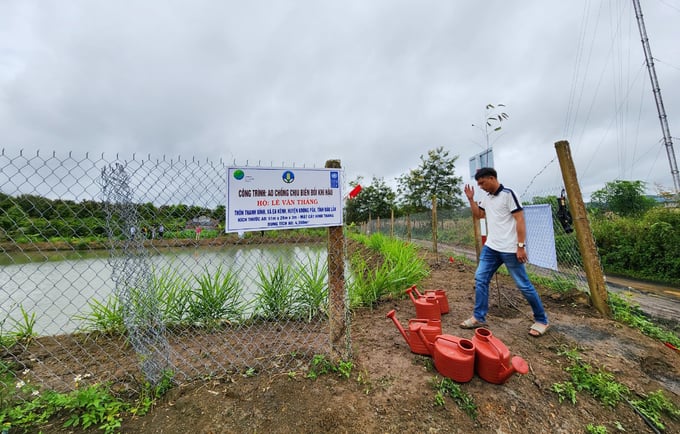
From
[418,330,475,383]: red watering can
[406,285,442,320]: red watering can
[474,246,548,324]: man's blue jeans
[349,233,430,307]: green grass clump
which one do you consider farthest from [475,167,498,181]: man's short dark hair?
[349,233,430,307]: green grass clump

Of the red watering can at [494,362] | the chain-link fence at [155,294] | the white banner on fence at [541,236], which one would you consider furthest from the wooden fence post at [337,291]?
the white banner on fence at [541,236]

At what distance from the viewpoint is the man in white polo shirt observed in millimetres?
2312

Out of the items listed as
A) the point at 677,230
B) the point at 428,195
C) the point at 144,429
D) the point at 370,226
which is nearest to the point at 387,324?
the point at 144,429

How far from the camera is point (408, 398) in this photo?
1.56 meters

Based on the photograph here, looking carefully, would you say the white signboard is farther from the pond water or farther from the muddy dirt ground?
the muddy dirt ground

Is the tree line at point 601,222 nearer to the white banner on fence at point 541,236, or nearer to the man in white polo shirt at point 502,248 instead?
the white banner on fence at point 541,236

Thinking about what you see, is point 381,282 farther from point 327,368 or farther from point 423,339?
point 327,368

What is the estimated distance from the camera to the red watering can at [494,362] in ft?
5.13

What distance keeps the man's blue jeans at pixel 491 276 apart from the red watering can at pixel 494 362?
0.84 m

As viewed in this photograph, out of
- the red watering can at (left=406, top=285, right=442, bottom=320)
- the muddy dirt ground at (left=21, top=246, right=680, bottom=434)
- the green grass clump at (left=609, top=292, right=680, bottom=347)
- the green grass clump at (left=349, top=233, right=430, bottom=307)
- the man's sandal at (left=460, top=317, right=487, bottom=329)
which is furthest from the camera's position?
the green grass clump at (left=349, top=233, right=430, bottom=307)

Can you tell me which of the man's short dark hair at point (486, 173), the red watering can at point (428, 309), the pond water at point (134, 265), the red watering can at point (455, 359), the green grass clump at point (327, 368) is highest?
the man's short dark hair at point (486, 173)

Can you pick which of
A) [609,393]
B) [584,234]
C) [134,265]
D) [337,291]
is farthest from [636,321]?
[134,265]

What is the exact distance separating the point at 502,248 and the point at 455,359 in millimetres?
1271

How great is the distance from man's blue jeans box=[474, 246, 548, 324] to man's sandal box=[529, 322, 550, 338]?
1.6 inches
